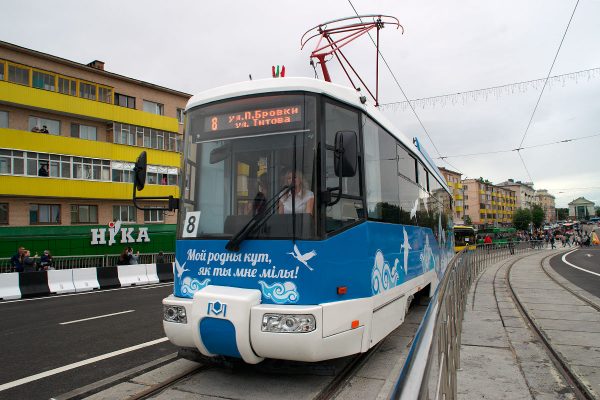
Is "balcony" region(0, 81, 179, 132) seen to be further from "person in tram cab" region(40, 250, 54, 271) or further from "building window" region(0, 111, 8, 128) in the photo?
"person in tram cab" region(40, 250, 54, 271)

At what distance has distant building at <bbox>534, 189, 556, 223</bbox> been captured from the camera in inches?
6786

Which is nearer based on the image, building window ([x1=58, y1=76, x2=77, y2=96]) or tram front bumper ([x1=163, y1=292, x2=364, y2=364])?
tram front bumper ([x1=163, y1=292, x2=364, y2=364])

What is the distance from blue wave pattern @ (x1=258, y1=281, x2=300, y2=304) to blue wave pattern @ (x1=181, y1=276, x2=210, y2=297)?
700 mm

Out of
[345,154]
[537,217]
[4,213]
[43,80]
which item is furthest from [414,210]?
[537,217]

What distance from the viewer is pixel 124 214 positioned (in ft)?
113

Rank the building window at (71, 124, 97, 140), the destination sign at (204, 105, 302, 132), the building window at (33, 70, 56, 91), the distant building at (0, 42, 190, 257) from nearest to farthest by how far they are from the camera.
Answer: the destination sign at (204, 105, 302, 132) < the distant building at (0, 42, 190, 257) < the building window at (33, 70, 56, 91) < the building window at (71, 124, 97, 140)

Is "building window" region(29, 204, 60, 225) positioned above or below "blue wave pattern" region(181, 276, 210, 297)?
above

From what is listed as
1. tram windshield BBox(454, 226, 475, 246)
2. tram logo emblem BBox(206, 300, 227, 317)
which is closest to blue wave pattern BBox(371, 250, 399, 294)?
tram logo emblem BBox(206, 300, 227, 317)

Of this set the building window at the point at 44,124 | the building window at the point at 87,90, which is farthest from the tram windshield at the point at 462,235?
the building window at the point at 44,124

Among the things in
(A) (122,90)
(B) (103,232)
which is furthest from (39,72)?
(B) (103,232)

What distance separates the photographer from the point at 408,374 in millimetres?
1572

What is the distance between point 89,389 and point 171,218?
33.8 m

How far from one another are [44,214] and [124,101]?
1134cm

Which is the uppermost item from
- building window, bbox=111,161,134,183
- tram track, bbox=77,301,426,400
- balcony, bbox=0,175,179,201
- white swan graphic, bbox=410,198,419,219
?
building window, bbox=111,161,134,183
